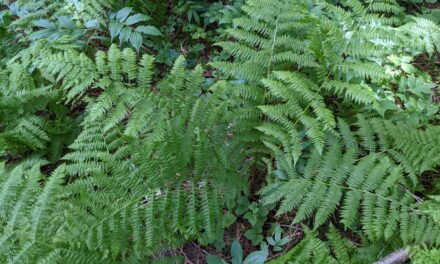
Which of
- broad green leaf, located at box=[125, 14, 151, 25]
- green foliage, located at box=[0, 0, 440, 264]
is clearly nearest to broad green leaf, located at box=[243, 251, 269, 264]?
green foliage, located at box=[0, 0, 440, 264]

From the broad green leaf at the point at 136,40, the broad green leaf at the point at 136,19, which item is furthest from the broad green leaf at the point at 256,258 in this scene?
the broad green leaf at the point at 136,19

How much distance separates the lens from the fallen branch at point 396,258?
2.33m

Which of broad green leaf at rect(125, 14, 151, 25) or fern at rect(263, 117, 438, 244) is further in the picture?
broad green leaf at rect(125, 14, 151, 25)

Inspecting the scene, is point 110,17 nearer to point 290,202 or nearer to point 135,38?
point 135,38

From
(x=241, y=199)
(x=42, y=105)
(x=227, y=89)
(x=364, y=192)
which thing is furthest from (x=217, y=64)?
(x=42, y=105)

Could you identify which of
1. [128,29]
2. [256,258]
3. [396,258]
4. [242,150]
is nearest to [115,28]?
[128,29]

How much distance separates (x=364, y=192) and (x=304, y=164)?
459 mm

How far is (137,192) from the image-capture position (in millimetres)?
2322

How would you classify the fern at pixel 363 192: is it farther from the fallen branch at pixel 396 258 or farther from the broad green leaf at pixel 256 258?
the broad green leaf at pixel 256 258

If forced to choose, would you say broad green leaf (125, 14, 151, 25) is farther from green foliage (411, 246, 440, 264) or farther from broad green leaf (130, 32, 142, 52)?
green foliage (411, 246, 440, 264)

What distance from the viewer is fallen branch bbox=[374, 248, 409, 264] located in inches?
91.8

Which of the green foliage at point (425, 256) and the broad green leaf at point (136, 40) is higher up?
the broad green leaf at point (136, 40)

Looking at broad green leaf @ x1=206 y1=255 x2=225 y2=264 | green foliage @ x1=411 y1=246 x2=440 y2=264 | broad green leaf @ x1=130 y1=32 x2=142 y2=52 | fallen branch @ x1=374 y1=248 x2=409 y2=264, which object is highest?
broad green leaf @ x1=130 y1=32 x2=142 y2=52

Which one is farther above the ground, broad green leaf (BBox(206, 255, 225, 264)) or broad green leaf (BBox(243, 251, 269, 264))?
broad green leaf (BBox(243, 251, 269, 264))
